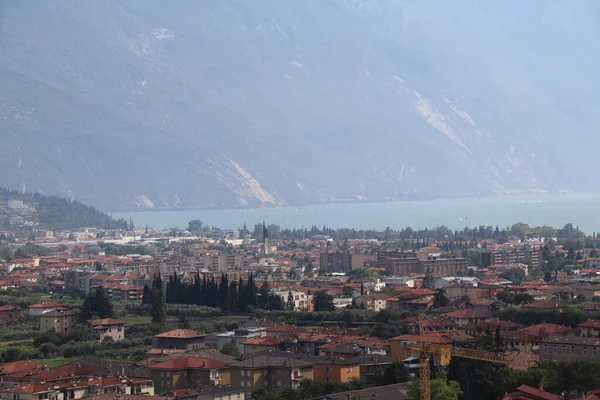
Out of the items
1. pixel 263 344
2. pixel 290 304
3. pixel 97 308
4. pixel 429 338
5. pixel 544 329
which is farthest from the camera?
pixel 290 304

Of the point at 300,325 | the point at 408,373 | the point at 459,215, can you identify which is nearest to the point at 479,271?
the point at 300,325

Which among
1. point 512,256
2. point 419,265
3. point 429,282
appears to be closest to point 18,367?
point 429,282

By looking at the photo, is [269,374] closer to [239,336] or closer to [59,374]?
[59,374]

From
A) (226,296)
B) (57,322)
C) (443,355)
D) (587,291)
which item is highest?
(587,291)

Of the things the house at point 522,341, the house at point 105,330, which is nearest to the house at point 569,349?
the house at point 522,341

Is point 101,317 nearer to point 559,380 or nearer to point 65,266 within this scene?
point 559,380

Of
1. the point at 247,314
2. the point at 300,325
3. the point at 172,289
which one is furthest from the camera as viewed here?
the point at 172,289

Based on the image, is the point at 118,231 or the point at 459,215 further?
the point at 459,215
